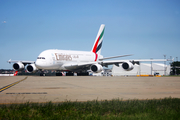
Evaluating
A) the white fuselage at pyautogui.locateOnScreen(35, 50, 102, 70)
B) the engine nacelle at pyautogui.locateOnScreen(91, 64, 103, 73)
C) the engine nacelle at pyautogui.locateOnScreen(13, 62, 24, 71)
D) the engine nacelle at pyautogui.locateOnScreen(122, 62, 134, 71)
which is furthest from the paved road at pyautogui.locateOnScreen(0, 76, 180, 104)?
the engine nacelle at pyautogui.locateOnScreen(13, 62, 24, 71)

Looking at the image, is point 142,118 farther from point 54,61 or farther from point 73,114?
point 54,61

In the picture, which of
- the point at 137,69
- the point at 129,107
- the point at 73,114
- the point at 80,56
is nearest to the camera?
the point at 73,114

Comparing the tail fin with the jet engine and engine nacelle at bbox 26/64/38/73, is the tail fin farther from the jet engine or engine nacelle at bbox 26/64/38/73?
the jet engine

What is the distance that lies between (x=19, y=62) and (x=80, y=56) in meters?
11.0

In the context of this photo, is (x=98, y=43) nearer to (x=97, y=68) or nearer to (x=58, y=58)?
(x=97, y=68)

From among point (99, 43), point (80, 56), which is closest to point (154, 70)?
point (99, 43)

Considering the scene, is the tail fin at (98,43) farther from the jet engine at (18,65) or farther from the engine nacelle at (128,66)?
the jet engine at (18,65)

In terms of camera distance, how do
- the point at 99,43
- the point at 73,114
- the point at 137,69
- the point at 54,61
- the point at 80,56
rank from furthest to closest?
1. the point at 137,69
2. the point at 99,43
3. the point at 80,56
4. the point at 54,61
5. the point at 73,114

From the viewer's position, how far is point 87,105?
7.61 m

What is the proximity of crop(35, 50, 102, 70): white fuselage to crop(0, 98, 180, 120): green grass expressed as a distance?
30.0m

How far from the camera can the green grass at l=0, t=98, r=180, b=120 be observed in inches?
246

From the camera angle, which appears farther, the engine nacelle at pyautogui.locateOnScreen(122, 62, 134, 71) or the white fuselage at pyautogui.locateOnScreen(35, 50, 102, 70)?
the engine nacelle at pyautogui.locateOnScreen(122, 62, 134, 71)

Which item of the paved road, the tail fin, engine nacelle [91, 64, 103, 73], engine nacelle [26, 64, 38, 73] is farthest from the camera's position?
the tail fin

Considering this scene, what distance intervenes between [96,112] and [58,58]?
33.0 meters
